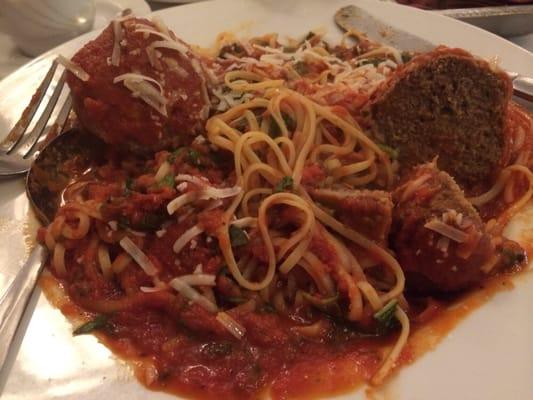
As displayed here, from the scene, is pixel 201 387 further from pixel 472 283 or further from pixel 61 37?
pixel 61 37

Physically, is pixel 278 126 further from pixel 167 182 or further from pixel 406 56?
pixel 406 56

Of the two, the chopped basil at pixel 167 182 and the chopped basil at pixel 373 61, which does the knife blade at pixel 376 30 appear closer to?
the chopped basil at pixel 373 61

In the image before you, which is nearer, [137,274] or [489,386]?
[489,386]

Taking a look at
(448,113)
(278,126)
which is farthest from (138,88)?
(448,113)

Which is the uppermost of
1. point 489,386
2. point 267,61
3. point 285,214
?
point 267,61

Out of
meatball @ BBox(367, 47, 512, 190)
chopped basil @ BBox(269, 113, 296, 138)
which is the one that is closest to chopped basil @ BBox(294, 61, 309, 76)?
chopped basil @ BBox(269, 113, 296, 138)

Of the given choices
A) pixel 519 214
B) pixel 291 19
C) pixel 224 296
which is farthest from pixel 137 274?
pixel 291 19

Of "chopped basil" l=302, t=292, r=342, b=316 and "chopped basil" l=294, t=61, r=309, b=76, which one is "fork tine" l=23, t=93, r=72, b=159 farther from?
"chopped basil" l=302, t=292, r=342, b=316
